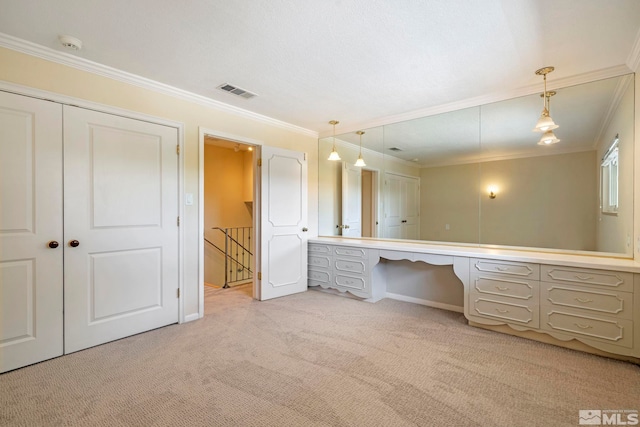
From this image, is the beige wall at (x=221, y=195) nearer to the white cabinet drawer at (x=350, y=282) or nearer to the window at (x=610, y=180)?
the white cabinet drawer at (x=350, y=282)

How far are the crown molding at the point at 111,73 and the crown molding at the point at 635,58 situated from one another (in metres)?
3.60

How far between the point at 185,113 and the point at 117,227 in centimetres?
138

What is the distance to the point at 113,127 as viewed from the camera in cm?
272

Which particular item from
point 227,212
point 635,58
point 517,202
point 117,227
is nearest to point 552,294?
point 517,202

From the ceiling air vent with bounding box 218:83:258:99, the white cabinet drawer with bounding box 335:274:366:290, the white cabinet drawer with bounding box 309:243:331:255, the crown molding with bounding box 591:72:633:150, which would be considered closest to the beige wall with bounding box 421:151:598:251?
the crown molding with bounding box 591:72:633:150

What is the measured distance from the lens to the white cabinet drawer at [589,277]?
7.56ft

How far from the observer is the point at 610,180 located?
2.75 meters

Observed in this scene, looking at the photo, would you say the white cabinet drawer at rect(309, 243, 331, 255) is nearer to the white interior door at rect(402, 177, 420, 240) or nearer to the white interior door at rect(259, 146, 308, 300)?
the white interior door at rect(259, 146, 308, 300)

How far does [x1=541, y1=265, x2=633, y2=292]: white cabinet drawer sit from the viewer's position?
230 centimetres

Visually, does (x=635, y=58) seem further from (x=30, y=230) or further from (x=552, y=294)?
(x=30, y=230)

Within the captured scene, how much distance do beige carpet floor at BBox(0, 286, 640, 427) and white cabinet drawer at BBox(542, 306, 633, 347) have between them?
6.9 inches

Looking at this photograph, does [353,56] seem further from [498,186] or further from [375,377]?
[375,377]

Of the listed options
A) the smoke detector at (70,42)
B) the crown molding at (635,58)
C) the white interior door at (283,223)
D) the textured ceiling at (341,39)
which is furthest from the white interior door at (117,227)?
the crown molding at (635,58)

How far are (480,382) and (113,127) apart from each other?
12.0 feet
